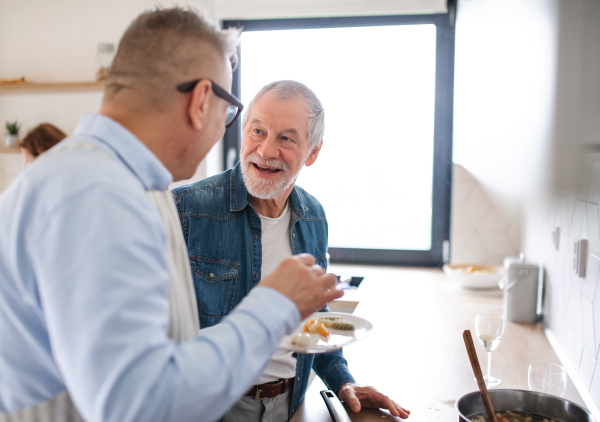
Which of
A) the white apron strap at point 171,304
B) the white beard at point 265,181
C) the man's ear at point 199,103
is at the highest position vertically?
the man's ear at point 199,103

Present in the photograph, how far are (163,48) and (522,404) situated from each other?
905mm

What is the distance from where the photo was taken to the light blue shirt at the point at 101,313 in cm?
56

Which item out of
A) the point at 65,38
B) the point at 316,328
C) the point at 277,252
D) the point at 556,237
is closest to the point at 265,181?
the point at 277,252

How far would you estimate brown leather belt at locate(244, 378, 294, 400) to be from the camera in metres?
1.39

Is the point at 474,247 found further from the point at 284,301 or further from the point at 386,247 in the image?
A: the point at 284,301

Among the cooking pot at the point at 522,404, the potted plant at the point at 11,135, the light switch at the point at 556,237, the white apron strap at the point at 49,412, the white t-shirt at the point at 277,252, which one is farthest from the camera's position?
the potted plant at the point at 11,135

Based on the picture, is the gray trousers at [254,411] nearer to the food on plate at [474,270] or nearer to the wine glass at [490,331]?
the wine glass at [490,331]

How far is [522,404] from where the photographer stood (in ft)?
3.51

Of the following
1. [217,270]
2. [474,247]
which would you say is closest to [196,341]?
[217,270]

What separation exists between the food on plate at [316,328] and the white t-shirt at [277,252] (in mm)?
107

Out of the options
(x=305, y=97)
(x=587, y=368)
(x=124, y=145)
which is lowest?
(x=587, y=368)

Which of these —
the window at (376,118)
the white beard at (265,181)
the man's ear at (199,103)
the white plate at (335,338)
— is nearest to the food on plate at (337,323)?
the white plate at (335,338)

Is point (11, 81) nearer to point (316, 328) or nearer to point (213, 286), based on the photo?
point (213, 286)

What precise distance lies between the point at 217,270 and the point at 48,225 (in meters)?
0.87
